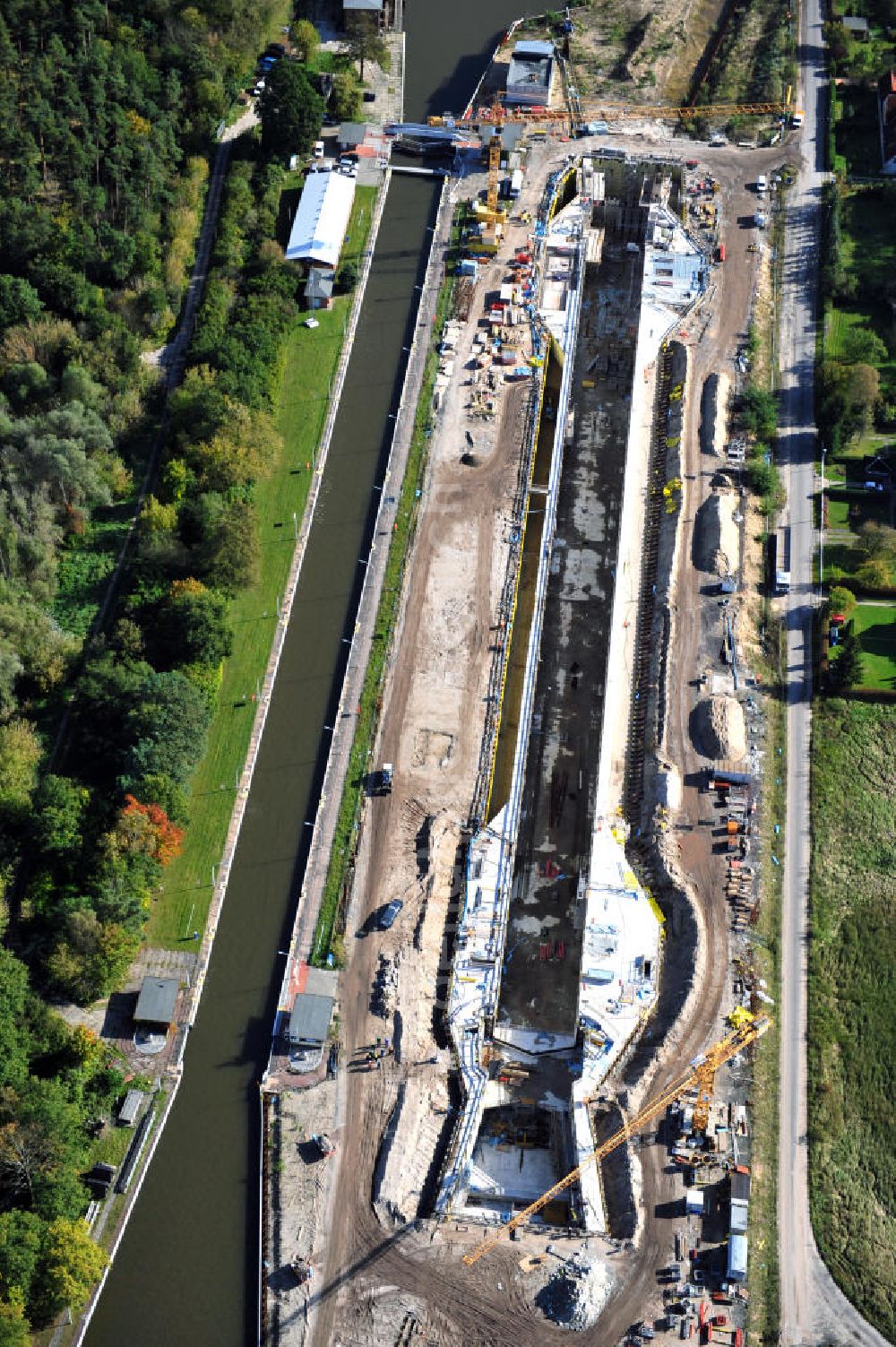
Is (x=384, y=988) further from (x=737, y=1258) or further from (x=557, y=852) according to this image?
(x=737, y=1258)

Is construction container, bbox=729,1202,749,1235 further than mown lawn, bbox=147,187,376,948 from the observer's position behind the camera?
No

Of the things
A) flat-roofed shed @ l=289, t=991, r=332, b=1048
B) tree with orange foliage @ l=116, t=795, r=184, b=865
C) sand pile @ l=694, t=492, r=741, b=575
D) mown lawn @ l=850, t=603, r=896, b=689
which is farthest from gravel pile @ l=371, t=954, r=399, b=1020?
mown lawn @ l=850, t=603, r=896, b=689

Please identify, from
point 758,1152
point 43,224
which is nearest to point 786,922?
point 758,1152

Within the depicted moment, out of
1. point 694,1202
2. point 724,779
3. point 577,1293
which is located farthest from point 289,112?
point 577,1293

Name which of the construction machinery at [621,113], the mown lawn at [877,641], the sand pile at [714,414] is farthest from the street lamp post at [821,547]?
the construction machinery at [621,113]

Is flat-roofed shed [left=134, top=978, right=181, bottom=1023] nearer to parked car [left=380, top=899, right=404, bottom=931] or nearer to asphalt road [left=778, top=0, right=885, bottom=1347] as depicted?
parked car [left=380, top=899, right=404, bottom=931]

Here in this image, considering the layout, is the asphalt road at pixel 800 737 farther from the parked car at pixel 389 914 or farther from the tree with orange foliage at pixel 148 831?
the tree with orange foliage at pixel 148 831
